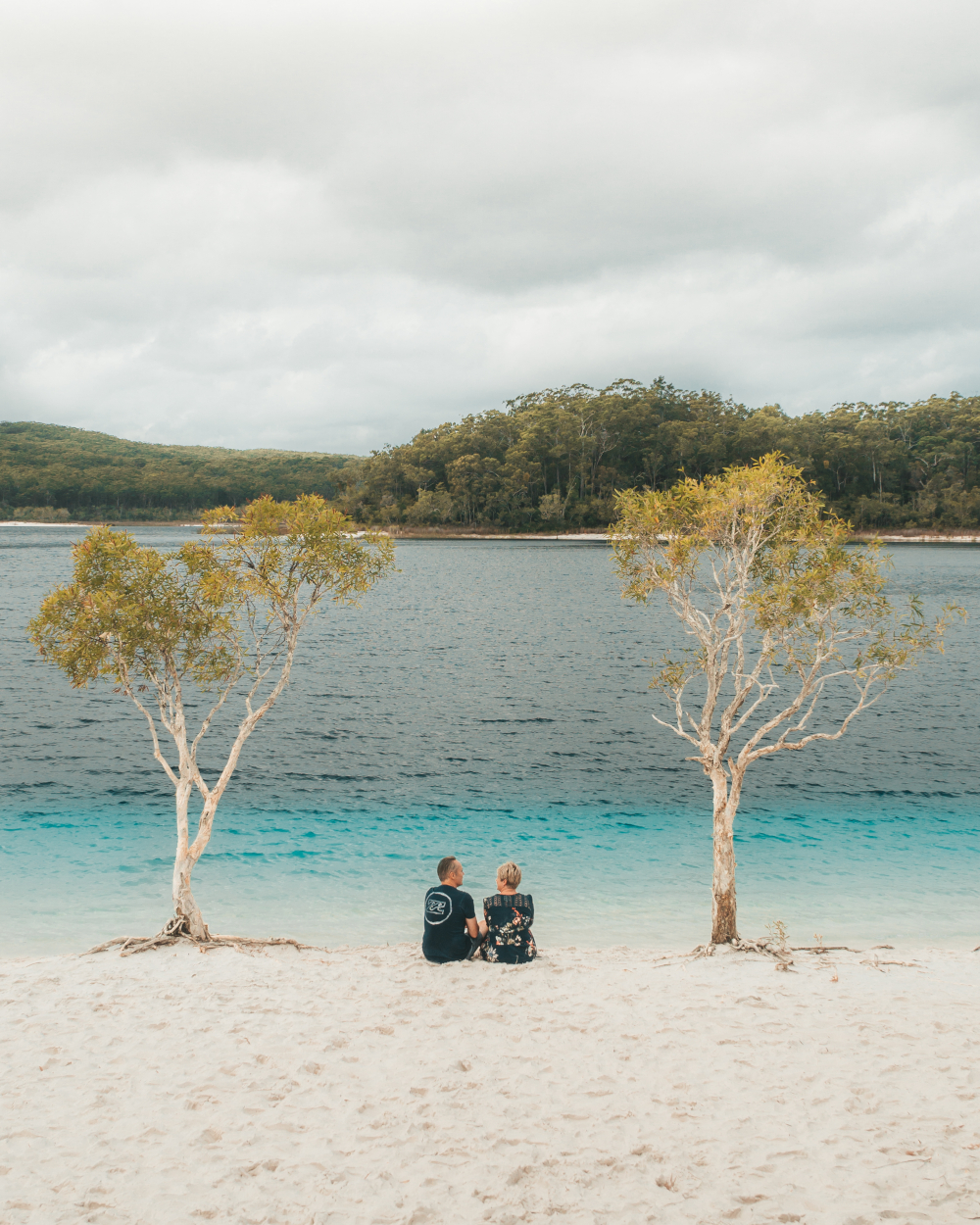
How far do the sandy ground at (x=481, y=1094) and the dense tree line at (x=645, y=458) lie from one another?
13844 centimetres

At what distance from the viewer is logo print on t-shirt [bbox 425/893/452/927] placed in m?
10.1

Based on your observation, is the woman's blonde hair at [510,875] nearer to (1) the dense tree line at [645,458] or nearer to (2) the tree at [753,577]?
(2) the tree at [753,577]

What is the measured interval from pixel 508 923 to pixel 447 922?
0.83 meters

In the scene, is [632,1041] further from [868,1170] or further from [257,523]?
[257,523]

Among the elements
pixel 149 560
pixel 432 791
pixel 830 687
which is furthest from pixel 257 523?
pixel 830 687

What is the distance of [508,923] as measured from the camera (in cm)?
1013

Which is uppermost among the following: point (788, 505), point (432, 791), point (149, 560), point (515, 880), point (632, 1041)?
point (788, 505)

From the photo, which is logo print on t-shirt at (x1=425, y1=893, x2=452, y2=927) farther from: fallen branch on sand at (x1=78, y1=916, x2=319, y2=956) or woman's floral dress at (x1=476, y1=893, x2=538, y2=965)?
fallen branch on sand at (x1=78, y1=916, x2=319, y2=956)

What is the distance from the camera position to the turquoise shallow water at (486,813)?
14.3 meters

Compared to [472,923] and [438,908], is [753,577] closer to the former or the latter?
[472,923]

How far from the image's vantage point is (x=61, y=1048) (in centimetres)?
779

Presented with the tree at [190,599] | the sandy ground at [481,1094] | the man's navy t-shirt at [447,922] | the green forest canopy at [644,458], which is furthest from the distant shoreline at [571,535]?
the sandy ground at [481,1094]

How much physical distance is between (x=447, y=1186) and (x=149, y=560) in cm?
892

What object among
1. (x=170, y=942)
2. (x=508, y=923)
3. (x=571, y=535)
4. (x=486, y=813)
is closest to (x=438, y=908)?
(x=508, y=923)
